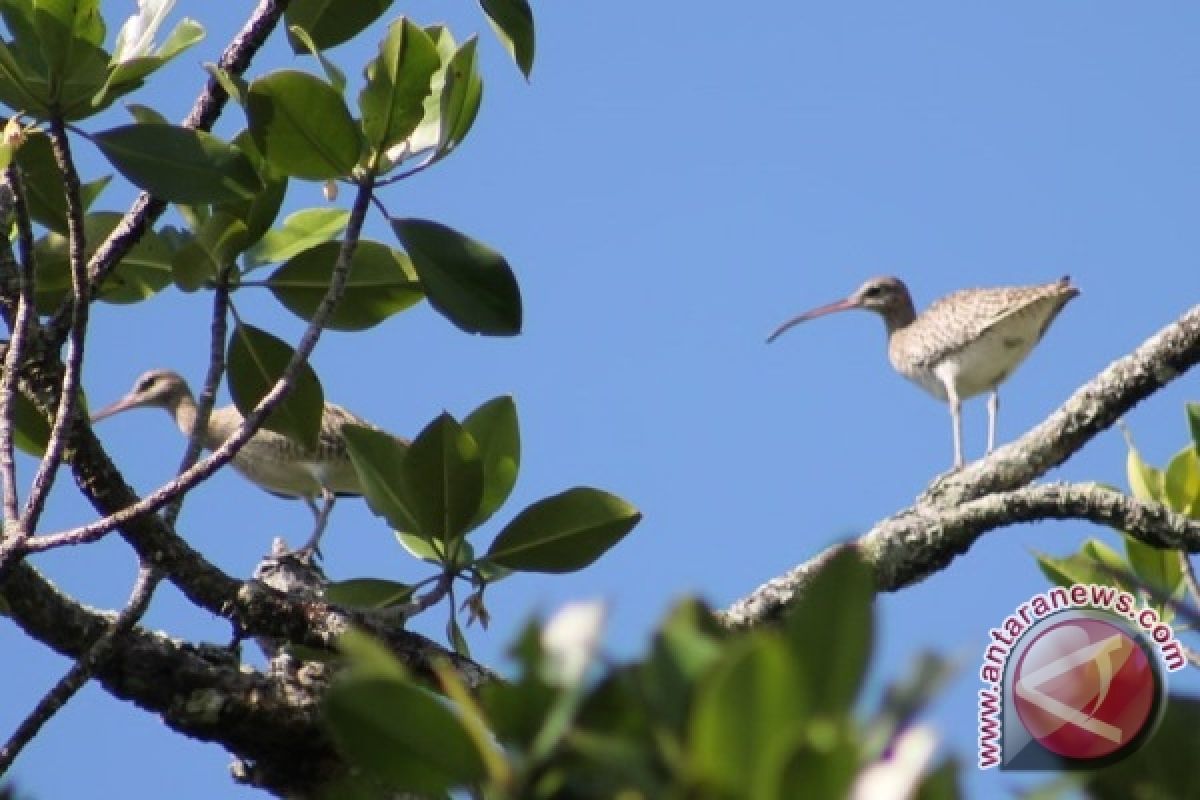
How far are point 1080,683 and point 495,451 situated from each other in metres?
1.96

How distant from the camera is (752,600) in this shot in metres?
4.00

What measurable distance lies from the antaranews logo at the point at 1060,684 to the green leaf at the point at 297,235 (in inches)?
86.2

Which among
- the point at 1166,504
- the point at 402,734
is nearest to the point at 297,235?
the point at 1166,504

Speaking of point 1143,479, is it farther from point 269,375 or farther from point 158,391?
point 158,391

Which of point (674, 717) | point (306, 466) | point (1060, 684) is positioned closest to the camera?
point (674, 717)

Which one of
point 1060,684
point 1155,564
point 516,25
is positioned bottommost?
point 1060,684

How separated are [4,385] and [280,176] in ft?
2.74

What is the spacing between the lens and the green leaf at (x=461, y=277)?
4176 mm

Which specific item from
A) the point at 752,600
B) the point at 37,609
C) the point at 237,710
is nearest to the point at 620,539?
the point at 752,600

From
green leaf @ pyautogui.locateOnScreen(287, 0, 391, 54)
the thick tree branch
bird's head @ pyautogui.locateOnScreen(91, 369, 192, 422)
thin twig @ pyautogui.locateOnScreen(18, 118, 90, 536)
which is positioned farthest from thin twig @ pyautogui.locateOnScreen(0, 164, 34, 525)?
bird's head @ pyautogui.locateOnScreen(91, 369, 192, 422)

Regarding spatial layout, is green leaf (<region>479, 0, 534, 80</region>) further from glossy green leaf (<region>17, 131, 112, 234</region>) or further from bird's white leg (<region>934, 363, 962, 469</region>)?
bird's white leg (<region>934, 363, 962, 469</region>)

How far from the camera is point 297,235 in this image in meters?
4.59

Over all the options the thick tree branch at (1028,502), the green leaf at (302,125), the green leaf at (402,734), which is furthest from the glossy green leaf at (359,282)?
the green leaf at (402,734)

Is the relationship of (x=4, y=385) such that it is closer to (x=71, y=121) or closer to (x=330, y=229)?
(x=71, y=121)
